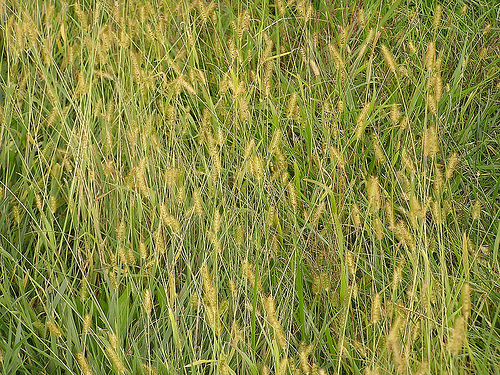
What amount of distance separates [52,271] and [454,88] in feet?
4.77

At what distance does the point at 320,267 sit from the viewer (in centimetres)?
160

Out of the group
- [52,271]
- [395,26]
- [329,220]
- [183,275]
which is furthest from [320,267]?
[395,26]

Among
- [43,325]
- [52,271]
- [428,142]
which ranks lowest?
[43,325]

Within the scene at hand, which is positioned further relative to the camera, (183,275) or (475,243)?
(475,243)

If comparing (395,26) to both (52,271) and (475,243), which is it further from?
(52,271)

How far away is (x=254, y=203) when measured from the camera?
169 centimetres

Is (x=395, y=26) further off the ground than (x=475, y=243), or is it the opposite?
(x=395, y=26)

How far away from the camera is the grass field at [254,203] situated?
1.37m

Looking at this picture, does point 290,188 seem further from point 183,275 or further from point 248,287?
point 183,275

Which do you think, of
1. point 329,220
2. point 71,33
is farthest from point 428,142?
point 71,33

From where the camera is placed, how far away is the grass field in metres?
1.37

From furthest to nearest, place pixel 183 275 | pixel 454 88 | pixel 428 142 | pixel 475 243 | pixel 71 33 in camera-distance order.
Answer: pixel 71 33
pixel 454 88
pixel 475 243
pixel 183 275
pixel 428 142

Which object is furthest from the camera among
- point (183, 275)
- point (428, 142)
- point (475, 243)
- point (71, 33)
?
point (71, 33)

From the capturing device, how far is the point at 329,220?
165cm
